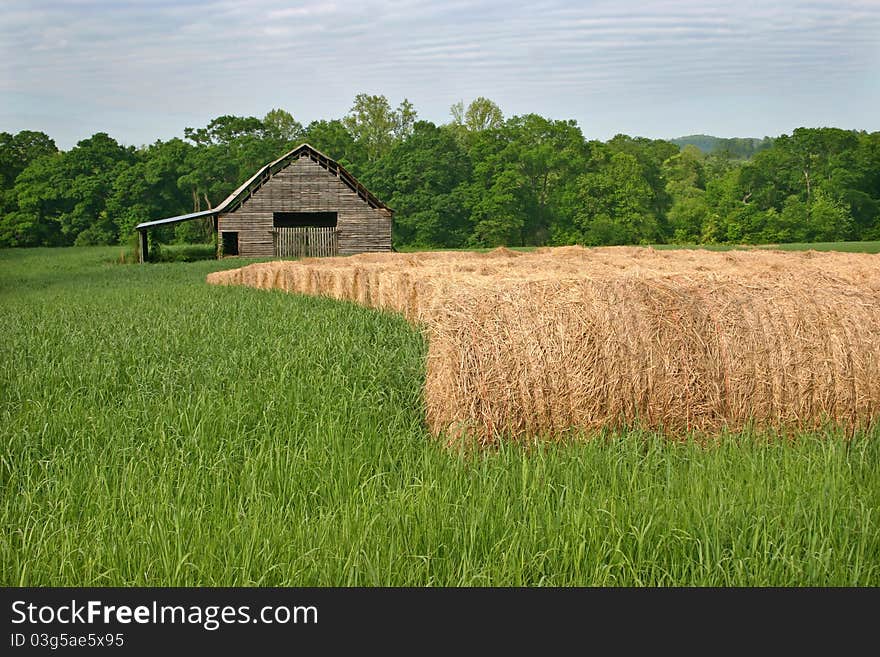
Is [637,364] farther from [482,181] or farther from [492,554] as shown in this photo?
[482,181]

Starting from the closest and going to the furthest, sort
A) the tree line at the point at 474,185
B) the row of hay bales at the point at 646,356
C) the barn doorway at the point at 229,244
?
the row of hay bales at the point at 646,356
the barn doorway at the point at 229,244
the tree line at the point at 474,185

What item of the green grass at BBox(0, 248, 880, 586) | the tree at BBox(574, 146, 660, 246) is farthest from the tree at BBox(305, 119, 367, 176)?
the green grass at BBox(0, 248, 880, 586)

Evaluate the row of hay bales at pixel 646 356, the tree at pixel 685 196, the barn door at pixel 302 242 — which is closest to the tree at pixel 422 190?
the barn door at pixel 302 242

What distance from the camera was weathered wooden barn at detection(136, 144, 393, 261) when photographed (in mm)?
48562

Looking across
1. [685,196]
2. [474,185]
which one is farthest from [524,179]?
[685,196]

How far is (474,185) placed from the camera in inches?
2655

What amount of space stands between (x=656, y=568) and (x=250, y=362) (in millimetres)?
5813

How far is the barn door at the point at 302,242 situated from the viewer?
1913 inches

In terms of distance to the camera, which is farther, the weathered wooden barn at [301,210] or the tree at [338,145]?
the tree at [338,145]

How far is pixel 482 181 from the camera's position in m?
67.9

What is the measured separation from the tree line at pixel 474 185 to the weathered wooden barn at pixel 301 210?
1191cm

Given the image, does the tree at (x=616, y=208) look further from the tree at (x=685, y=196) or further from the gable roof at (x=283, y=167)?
the gable roof at (x=283, y=167)

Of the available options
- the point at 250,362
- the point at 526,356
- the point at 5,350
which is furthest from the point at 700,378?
the point at 5,350

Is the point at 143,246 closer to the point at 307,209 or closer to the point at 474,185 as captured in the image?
the point at 307,209
